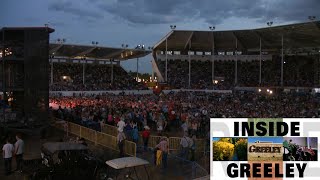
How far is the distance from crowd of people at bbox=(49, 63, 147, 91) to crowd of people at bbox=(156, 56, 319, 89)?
5.82 m

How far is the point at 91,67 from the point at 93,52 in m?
5.32

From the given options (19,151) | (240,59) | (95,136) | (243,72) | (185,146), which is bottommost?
(95,136)

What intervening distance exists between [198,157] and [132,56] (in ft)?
187

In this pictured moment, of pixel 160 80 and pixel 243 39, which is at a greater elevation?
pixel 243 39

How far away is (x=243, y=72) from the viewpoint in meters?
65.2

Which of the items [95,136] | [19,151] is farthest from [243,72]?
[19,151]

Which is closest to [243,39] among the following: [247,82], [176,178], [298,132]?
[247,82]

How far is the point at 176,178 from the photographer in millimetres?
13203

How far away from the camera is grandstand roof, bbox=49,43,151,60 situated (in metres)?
61.8

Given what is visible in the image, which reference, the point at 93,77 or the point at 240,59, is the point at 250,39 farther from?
the point at 93,77

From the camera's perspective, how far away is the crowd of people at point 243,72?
59094mm

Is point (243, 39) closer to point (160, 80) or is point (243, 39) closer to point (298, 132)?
point (160, 80)

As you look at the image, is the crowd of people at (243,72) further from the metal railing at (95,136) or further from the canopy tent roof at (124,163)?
the canopy tent roof at (124,163)

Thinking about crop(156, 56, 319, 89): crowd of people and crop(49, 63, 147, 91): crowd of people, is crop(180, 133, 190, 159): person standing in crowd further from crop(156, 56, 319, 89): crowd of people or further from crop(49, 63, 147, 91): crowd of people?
crop(49, 63, 147, 91): crowd of people
